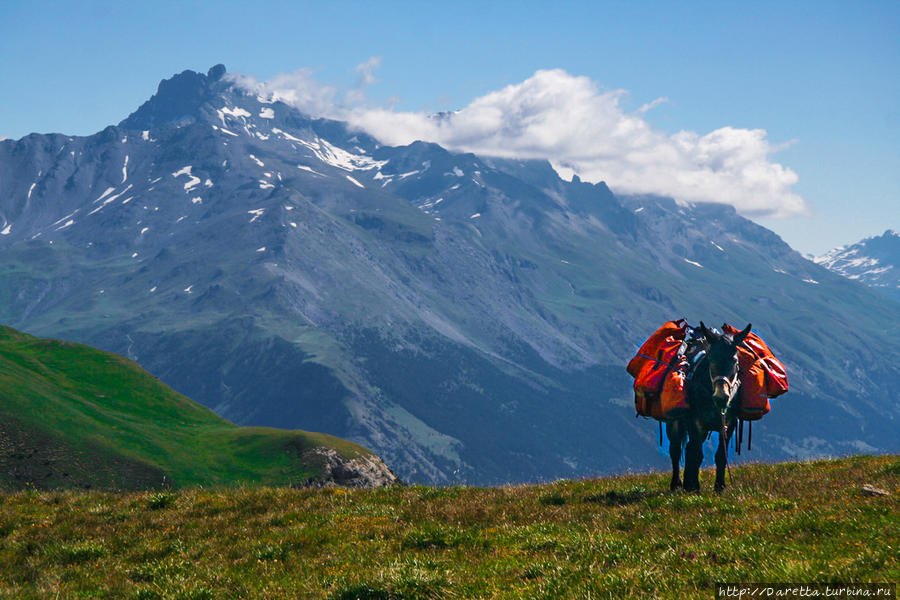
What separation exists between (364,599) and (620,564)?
149 inches

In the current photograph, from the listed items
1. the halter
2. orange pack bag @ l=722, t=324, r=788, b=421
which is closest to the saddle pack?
orange pack bag @ l=722, t=324, r=788, b=421

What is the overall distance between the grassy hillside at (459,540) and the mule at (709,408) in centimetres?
93

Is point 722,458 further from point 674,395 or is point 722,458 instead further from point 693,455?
point 674,395

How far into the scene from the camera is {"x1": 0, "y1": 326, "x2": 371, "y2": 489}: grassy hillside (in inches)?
3019

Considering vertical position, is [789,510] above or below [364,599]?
above

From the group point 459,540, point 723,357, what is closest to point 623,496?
point 723,357

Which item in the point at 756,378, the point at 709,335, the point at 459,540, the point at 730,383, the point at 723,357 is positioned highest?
the point at 709,335

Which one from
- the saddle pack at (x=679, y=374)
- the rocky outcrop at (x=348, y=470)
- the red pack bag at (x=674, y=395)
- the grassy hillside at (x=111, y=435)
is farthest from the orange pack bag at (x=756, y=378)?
the rocky outcrop at (x=348, y=470)

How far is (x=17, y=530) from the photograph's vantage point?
1612 cm

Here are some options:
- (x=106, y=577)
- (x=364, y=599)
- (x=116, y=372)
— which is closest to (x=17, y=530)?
(x=106, y=577)

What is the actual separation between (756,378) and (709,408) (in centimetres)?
152

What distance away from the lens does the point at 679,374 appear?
18.4 meters

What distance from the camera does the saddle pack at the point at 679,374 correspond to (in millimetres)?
17891

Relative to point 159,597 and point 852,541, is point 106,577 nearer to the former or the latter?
point 159,597
